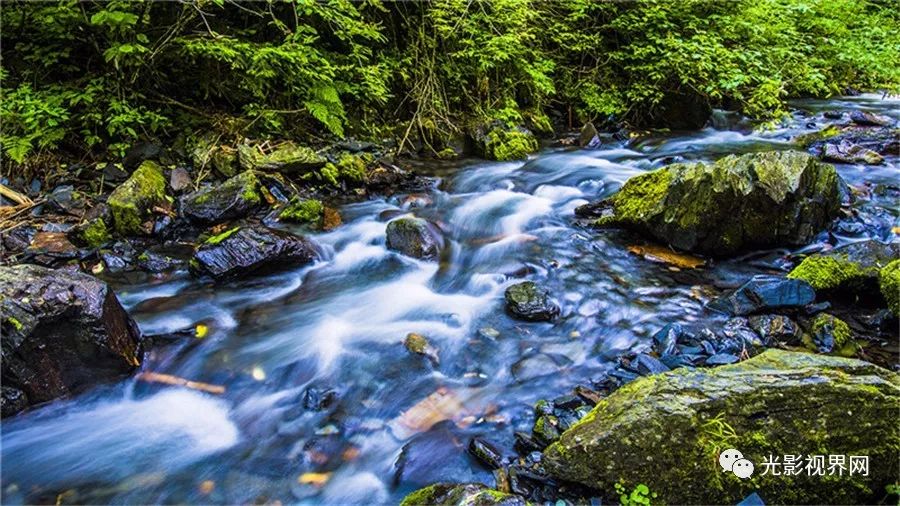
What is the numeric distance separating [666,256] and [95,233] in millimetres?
5281

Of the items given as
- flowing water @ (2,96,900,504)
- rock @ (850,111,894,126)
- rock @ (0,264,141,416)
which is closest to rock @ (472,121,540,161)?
flowing water @ (2,96,900,504)

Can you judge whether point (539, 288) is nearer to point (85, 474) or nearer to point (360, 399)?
point (360, 399)

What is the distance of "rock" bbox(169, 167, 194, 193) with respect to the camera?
5.71m

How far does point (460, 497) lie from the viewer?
2336 millimetres

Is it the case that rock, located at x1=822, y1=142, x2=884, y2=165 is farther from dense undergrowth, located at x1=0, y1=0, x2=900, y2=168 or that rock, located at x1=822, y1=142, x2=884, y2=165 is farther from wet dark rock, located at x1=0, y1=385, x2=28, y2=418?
wet dark rock, located at x1=0, y1=385, x2=28, y2=418

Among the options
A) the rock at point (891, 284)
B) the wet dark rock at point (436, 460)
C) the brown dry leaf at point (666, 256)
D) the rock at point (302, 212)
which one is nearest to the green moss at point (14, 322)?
the wet dark rock at point (436, 460)

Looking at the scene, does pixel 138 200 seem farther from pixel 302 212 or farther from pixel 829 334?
pixel 829 334

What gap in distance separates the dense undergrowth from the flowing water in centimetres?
201

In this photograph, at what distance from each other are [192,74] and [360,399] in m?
4.95

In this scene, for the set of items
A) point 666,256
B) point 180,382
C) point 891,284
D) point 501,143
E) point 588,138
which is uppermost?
point 501,143

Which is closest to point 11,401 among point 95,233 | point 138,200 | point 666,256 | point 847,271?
point 95,233

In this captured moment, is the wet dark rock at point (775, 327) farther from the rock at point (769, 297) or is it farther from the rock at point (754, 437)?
the rock at point (754, 437)

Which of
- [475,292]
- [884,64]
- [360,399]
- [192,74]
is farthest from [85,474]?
[884,64]

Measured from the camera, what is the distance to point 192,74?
21.1ft
